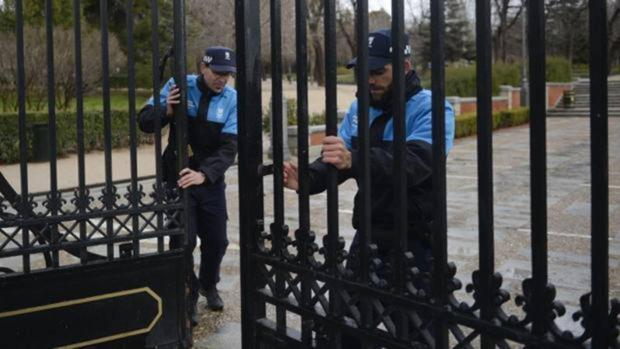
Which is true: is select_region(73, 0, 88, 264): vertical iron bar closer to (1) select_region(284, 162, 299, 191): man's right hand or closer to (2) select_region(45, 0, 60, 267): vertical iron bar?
(2) select_region(45, 0, 60, 267): vertical iron bar

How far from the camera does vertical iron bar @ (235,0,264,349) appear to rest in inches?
127

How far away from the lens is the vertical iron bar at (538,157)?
2.09m

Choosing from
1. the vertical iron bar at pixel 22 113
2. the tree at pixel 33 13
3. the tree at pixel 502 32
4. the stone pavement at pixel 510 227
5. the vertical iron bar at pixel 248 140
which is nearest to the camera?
the vertical iron bar at pixel 248 140

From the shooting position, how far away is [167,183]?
189 inches

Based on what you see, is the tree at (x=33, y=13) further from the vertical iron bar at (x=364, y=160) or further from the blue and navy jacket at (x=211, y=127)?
the vertical iron bar at (x=364, y=160)

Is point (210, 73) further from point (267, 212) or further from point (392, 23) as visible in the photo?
point (267, 212)

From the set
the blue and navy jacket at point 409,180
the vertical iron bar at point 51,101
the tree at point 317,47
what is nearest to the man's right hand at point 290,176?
the blue and navy jacket at point 409,180

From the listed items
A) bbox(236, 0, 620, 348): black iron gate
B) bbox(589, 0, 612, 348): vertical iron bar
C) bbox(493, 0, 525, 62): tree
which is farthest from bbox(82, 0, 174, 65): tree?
bbox(493, 0, 525, 62): tree

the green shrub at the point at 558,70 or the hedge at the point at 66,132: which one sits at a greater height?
the green shrub at the point at 558,70

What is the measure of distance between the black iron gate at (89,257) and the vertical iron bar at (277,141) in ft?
4.55

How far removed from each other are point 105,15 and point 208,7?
766 inches

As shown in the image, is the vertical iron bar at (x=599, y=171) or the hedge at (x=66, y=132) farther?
the hedge at (x=66, y=132)

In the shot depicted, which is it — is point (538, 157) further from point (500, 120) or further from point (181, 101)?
point (500, 120)

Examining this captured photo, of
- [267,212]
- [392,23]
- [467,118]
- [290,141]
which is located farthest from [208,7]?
[392,23]
